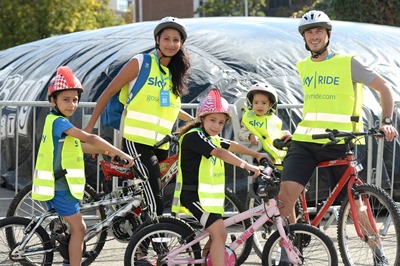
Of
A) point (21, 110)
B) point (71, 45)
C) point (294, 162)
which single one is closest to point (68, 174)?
point (294, 162)

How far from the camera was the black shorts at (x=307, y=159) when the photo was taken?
20.3ft

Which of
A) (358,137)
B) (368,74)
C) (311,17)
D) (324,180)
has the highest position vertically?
(311,17)

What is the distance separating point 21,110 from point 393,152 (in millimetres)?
4487

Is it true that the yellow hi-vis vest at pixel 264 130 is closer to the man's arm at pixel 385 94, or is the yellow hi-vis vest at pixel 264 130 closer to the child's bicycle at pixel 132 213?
the child's bicycle at pixel 132 213

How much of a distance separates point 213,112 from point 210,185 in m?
0.50

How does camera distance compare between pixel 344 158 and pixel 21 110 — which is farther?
pixel 21 110

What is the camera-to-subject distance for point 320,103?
6.21 metres

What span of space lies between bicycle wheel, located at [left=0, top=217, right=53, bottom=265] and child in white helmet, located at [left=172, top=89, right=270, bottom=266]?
99cm

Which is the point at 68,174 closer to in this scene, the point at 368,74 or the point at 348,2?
the point at 368,74

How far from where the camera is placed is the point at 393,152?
977 centimetres

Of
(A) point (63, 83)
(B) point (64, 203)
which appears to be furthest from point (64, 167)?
(A) point (63, 83)

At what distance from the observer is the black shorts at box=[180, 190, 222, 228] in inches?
233

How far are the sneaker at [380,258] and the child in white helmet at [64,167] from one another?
1.84 m

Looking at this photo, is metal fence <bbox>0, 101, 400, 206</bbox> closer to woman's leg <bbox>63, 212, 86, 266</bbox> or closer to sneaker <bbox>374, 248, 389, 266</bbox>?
woman's leg <bbox>63, 212, 86, 266</bbox>
